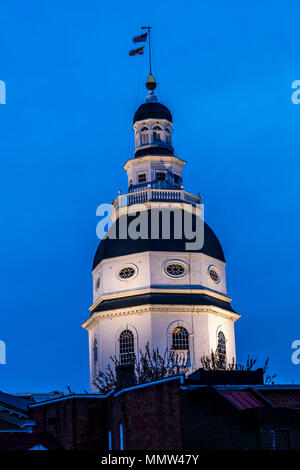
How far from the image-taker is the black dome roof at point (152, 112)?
8069 centimetres

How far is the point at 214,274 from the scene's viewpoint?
2867 inches

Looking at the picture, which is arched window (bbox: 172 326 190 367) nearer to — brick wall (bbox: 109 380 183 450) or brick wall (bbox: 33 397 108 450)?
brick wall (bbox: 33 397 108 450)

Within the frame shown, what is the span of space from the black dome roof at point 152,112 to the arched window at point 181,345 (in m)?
18.3

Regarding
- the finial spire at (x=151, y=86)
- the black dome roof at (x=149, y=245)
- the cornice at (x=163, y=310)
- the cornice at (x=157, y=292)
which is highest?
the finial spire at (x=151, y=86)

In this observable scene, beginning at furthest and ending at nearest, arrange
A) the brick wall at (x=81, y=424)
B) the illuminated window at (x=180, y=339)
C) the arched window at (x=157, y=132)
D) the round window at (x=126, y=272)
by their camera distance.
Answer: the arched window at (x=157, y=132)
the round window at (x=126, y=272)
the illuminated window at (x=180, y=339)
the brick wall at (x=81, y=424)

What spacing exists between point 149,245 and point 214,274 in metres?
5.11

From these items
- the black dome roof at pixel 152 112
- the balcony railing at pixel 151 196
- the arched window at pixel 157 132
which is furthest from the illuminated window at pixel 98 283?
the black dome roof at pixel 152 112

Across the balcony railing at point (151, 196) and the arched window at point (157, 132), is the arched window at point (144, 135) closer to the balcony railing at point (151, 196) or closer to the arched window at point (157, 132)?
the arched window at point (157, 132)

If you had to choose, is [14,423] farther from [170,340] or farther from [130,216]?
[130,216]

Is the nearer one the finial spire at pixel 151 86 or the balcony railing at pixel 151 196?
the balcony railing at pixel 151 196

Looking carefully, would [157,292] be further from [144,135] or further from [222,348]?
[144,135]

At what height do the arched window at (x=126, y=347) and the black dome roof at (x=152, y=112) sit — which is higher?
the black dome roof at (x=152, y=112)

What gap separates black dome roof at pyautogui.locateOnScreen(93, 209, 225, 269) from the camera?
70.8 m

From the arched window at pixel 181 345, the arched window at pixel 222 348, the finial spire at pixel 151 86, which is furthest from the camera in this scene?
the finial spire at pixel 151 86
